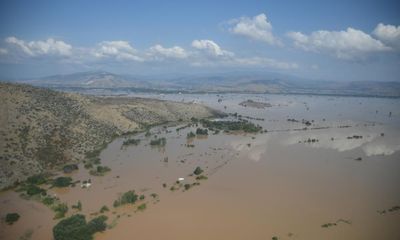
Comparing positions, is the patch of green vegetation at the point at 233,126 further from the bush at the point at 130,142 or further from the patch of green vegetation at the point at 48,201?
the patch of green vegetation at the point at 48,201

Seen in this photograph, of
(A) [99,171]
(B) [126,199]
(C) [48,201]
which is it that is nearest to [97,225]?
(B) [126,199]

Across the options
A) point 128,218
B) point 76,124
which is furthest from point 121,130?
point 128,218

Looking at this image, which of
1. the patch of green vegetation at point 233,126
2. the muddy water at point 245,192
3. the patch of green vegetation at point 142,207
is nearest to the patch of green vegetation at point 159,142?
the muddy water at point 245,192

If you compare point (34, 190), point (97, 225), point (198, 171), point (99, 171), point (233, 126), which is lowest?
point (97, 225)

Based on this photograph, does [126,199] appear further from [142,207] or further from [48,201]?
[48,201]

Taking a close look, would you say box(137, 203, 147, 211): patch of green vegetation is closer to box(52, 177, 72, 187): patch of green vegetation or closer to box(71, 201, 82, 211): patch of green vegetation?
box(71, 201, 82, 211): patch of green vegetation

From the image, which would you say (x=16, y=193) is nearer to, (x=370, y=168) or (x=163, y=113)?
(x=370, y=168)
